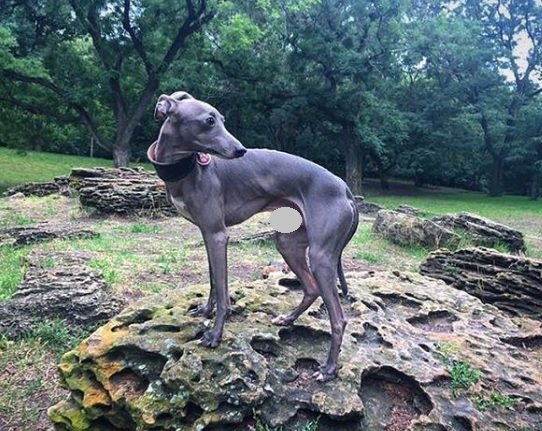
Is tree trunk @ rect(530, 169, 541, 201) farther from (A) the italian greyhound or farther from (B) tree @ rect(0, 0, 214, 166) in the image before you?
(A) the italian greyhound

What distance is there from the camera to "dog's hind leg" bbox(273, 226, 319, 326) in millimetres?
3439

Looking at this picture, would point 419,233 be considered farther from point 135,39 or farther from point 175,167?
point 135,39

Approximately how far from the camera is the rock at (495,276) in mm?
5477

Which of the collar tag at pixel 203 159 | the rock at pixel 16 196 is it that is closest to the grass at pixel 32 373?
the collar tag at pixel 203 159

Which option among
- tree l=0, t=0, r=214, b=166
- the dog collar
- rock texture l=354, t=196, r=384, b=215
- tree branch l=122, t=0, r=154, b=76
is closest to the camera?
the dog collar

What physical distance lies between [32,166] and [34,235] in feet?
53.7

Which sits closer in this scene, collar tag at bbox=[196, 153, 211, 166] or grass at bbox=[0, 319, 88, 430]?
collar tag at bbox=[196, 153, 211, 166]

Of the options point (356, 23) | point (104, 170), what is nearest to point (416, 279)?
point (104, 170)

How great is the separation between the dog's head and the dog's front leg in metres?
0.51

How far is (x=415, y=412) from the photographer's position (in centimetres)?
306

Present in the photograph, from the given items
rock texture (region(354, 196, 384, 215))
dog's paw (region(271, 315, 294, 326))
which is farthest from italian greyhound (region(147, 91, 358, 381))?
rock texture (region(354, 196, 384, 215))

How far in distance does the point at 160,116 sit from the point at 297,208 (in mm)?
949

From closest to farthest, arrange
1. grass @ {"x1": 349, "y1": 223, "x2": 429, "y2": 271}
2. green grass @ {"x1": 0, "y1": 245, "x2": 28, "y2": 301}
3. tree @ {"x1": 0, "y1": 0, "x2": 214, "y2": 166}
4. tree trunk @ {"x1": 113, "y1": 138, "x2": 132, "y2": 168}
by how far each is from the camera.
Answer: green grass @ {"x1": 0, "y1": 245, "x2": 28, "y2": 301}, grass @ {"x1": 349, "y1": 223, "x2": 429, "y2": 271}, tree @ {"x1": 0, "y1": 0, "x2": 214, "y2": 166}, tree trunk @ {"x1": 113, "y1": 138, "x2": 132, "y2": 168}

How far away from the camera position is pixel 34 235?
753 centimetres
